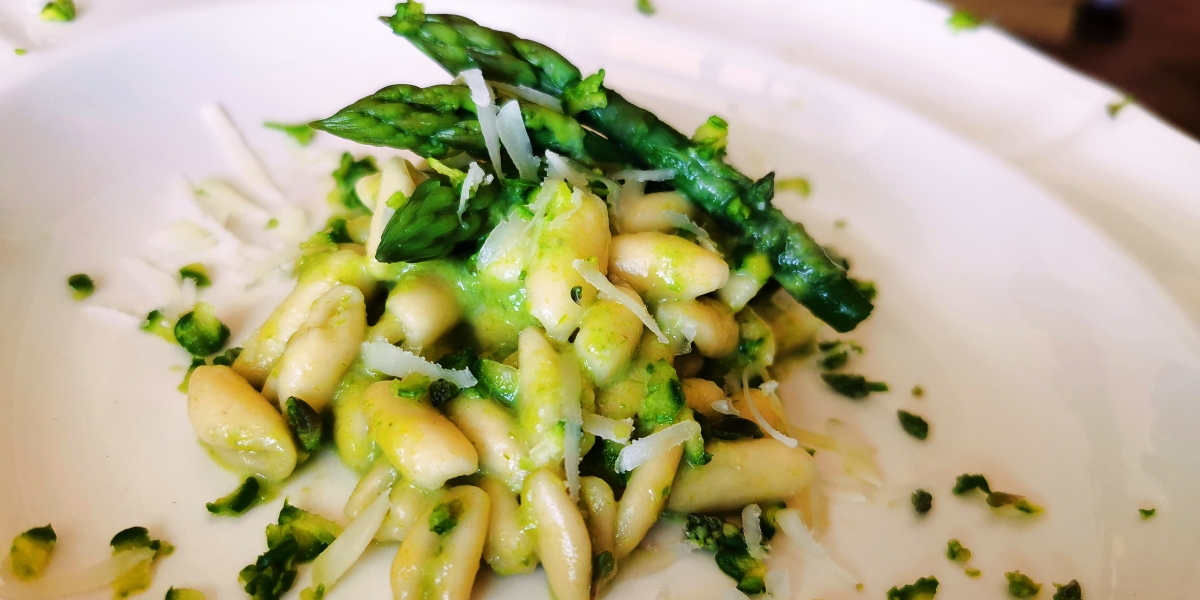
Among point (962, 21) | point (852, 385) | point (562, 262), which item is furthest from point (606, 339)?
point (962, 21)

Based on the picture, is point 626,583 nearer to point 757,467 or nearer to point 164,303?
point 757,467

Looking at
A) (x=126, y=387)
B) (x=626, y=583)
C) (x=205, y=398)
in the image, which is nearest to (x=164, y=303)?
(x=126, y=387)

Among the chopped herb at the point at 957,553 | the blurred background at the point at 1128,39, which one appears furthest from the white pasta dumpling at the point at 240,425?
the blurred background at the point at 1128,39

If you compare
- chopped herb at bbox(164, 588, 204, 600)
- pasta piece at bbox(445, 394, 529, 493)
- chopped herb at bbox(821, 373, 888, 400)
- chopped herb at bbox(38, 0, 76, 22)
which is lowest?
chopped herb at bbox(164, 588, 204, 600)

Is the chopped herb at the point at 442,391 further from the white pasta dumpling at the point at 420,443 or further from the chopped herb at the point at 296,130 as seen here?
the chopped herb at the point at 296,130

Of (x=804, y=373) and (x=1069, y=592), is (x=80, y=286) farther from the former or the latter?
(x=1069, y=592)

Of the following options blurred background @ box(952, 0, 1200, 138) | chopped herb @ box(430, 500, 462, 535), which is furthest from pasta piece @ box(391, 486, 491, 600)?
blurred background @ box(952, 0, 1200, 138)

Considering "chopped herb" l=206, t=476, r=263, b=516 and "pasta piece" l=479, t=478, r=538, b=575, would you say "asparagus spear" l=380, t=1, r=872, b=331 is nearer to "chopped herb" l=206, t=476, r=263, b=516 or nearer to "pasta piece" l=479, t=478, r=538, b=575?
"pasta piece" l=479, t=478, r=538, b=575
